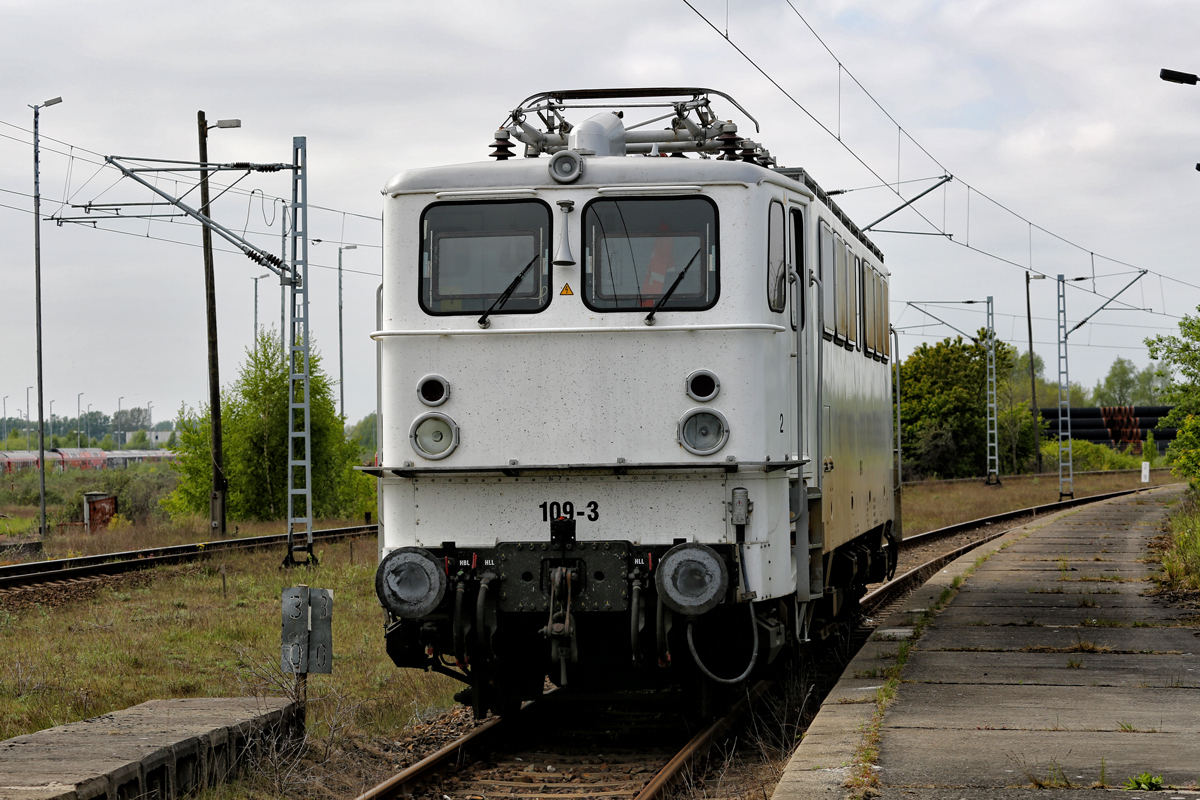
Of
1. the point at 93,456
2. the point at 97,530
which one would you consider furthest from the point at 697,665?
the point at 93,456

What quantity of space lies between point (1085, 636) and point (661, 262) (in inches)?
220

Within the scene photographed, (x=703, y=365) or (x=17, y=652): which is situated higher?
(x=703, y=365)

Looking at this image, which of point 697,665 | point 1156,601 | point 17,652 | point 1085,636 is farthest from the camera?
point 1156,601

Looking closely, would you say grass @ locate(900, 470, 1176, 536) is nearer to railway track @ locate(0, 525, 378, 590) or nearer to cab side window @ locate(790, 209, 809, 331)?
railway track @ locate(0, 525, 378, 590)

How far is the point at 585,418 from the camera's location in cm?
787

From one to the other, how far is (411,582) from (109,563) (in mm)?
14396

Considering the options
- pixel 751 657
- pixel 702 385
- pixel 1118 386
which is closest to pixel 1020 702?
pixel 751 657

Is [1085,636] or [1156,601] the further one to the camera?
[1156,601]

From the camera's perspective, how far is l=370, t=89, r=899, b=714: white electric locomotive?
7.65 m

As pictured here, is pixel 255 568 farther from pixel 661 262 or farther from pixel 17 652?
pixel 661 262

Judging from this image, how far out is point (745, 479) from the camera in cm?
773

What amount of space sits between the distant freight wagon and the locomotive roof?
70.7 meters

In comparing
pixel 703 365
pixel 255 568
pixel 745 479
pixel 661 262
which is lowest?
pixel 255 568

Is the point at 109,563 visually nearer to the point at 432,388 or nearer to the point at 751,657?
the point at 432,388
